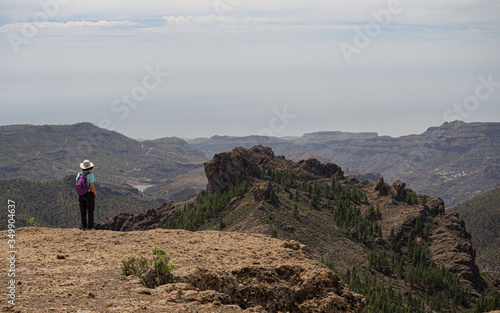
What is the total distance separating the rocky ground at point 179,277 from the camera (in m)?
15.1

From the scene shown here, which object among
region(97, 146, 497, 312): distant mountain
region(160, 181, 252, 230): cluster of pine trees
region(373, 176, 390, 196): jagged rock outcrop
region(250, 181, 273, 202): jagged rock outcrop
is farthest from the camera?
region(373, 176, 390, 196): jagged rock outcrop

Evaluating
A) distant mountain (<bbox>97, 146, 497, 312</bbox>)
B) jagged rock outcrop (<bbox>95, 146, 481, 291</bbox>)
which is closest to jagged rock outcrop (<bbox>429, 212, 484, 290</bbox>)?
jagged rock outcrop (<bbox>95, 146, 481, 291</bbox>)

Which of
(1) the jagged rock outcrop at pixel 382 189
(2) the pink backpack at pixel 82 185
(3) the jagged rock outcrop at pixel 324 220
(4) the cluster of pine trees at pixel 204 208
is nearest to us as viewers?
(2) the pink backpack at pixel 82 185

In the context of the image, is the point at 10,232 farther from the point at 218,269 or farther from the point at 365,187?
the point at 365,187

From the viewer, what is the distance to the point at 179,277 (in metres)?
17.1

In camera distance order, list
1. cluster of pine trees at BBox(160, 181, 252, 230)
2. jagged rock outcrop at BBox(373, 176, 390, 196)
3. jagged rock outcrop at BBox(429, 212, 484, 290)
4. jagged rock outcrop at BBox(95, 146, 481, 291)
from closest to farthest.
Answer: jagged rock outcrop at BBox(95, 146, 481, 291)
jagged rock outcrop at BBox(429, 212, 484, 290)
cluster of pine trees at BBox(160, 181, 252, 230)
jagged rock outcrop at BBox(373, 176, 390, 196)

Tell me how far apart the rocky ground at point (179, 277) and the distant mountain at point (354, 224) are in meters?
66.0

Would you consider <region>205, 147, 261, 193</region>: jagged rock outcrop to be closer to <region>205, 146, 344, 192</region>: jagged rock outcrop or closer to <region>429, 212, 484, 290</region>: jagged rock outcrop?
<region>205, 146, 344, 192</region>: jagged rock outcrop

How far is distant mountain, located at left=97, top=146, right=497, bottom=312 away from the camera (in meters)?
100

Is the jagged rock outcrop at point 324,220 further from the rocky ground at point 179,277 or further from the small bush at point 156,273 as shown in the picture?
the small bush at point 156,273

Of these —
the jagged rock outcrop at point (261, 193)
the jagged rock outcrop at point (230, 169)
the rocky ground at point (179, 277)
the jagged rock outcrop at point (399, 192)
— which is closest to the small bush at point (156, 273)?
the rocky ground at point (179, 277)

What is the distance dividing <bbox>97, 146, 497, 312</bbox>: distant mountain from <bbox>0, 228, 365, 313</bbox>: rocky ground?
66022 mm

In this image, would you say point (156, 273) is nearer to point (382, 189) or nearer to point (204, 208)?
point (204, 208)

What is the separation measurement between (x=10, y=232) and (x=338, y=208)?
375 ft
